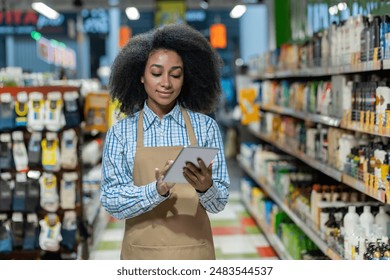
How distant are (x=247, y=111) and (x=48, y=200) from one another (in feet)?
14.4

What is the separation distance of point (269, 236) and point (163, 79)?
531cm

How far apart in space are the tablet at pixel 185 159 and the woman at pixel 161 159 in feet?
0.49

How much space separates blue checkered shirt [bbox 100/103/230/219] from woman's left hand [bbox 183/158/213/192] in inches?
2.9

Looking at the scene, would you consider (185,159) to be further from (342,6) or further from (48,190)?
(342,6)

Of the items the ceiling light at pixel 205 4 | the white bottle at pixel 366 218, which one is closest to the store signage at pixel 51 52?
the ceiling light at pixel 205 4

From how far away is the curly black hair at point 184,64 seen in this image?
3154mm

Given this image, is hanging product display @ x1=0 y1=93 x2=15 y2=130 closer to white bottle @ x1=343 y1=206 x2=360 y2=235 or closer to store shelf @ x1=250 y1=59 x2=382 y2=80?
store shelf @ x1=250 y1=59 x2=382 y2=80

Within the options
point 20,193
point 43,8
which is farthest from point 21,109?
point 43,8

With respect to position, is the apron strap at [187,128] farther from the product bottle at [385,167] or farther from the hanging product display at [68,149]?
the hanging product display at [68,149]

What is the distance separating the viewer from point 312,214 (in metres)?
5.85

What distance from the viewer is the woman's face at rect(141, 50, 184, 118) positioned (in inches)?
120

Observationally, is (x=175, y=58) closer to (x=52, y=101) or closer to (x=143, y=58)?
(x=143, y=58)

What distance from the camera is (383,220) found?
14.6 feet

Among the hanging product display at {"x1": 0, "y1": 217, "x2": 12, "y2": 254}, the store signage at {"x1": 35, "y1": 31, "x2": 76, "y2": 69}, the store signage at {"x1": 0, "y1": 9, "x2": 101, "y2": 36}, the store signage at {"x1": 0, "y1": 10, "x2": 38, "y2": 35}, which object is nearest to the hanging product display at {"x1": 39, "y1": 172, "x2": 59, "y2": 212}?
the hanging product display at {"x1": 0, "y1": 217, "x2": 12, "y2": 254}
